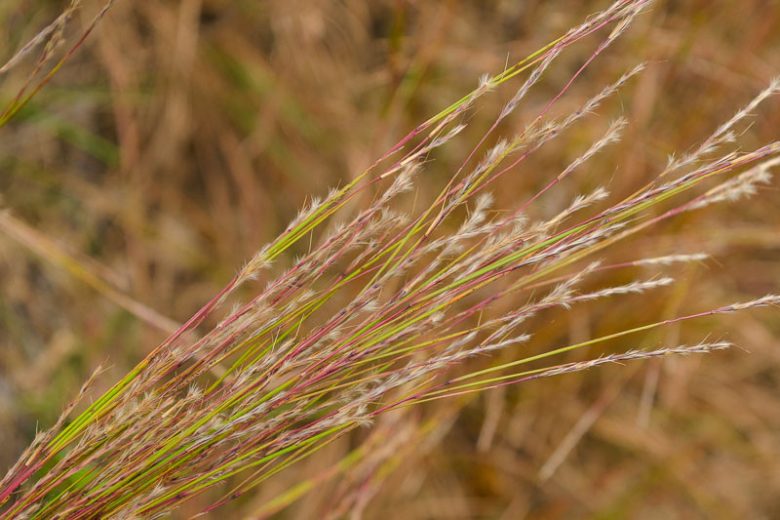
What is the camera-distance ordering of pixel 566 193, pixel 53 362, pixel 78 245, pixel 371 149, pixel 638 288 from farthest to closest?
pixel 566 193, pixel 78 245, pixel 53 362, pixel 371 149, pixel 638 288

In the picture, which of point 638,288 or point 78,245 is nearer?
point 638,288

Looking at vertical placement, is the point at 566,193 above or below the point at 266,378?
below

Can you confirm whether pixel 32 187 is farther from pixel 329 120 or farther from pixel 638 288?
pixel 638 288

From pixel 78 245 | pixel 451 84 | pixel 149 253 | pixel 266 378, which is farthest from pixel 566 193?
pixel 266 378

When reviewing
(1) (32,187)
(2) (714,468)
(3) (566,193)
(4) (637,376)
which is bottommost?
(2) (714,468)

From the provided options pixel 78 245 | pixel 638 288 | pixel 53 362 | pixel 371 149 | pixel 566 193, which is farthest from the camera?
pixel 566 193

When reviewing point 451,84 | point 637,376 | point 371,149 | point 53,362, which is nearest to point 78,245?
point 53,362
